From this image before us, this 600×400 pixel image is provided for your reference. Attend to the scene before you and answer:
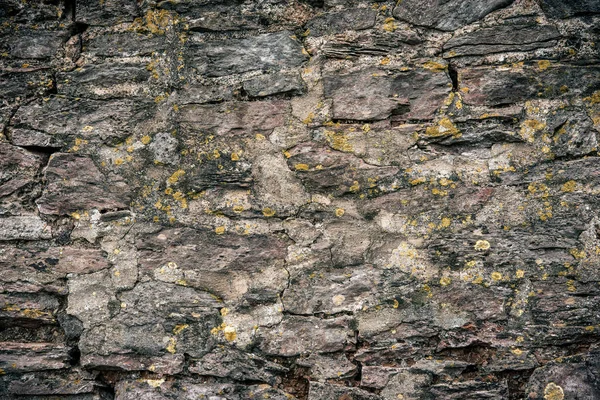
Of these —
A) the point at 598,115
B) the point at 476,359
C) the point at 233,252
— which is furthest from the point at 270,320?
the point at 598,115

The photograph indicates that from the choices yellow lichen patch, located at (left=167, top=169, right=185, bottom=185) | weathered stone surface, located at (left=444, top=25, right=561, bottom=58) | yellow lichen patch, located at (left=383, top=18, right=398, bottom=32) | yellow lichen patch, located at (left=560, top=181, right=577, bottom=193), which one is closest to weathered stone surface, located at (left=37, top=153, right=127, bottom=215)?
yellow lichen patch, located at (left=167, top=169, right=185, bottom=185)

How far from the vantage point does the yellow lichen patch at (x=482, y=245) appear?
5.99 feet

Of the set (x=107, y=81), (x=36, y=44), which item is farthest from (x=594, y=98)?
(x=36, y=44)

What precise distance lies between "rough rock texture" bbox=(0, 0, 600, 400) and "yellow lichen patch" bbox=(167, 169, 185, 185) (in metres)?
0.01

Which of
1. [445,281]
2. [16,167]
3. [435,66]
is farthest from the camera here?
[16,167]

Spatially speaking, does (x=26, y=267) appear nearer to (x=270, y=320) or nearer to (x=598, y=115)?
(x=270, y=320)

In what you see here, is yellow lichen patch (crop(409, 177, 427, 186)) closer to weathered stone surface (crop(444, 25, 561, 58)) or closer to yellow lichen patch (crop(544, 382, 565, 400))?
weathered stone surface (crop(444, 25, 561, 58))

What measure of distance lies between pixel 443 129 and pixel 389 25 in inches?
19.5

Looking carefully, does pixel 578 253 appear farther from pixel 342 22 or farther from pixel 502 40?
pixel 342 22

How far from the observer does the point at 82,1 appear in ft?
6.97

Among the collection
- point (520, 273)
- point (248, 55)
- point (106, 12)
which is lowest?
point (520, 273)

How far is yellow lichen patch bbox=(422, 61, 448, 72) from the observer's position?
76.3 inches

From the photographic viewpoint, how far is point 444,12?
1.95 metres

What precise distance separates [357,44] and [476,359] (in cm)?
134
